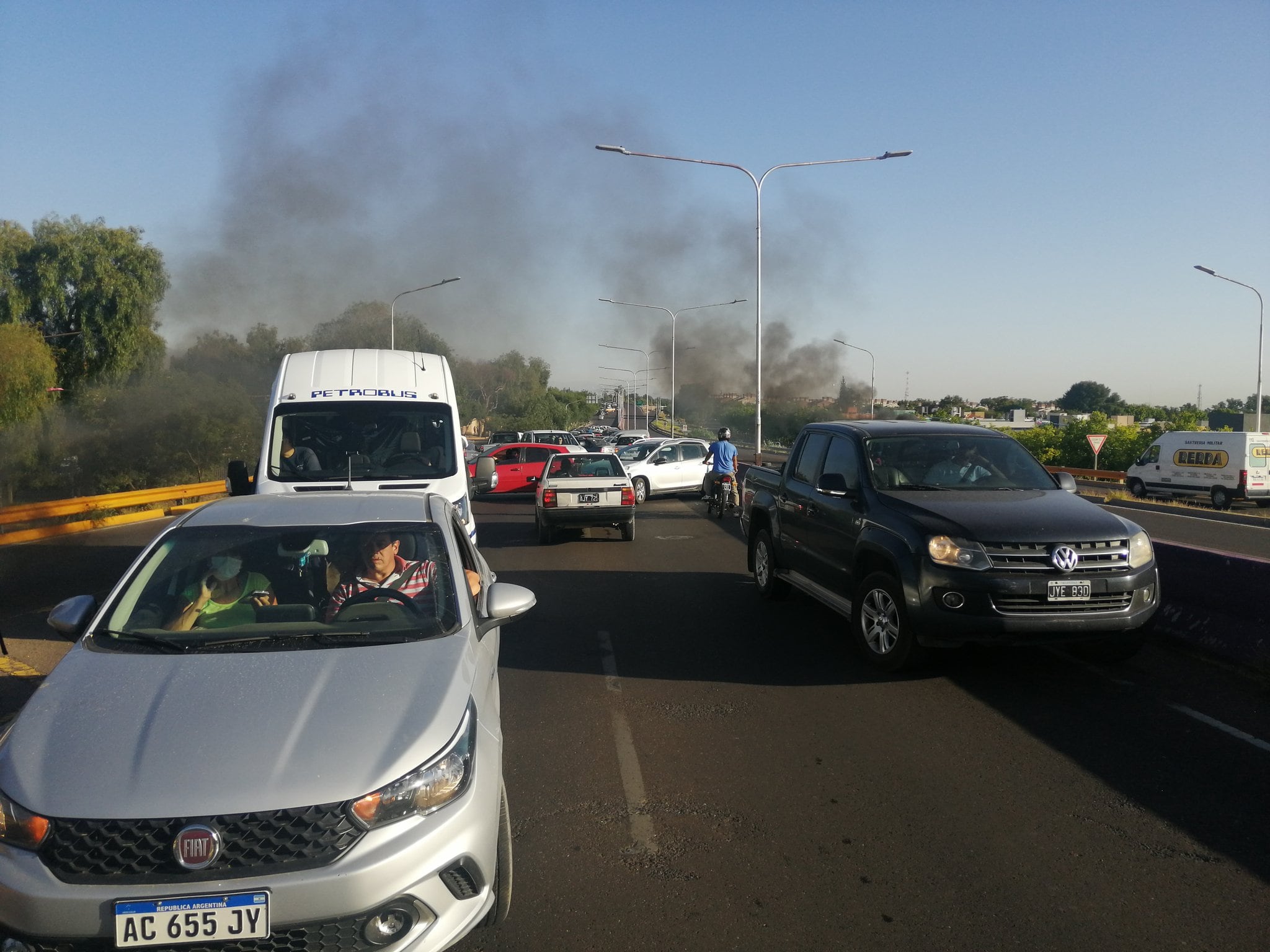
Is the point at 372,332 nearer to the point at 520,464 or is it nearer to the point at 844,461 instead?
the point at 520,464

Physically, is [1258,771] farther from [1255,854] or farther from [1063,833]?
[1063,833]

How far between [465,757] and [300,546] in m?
1.62

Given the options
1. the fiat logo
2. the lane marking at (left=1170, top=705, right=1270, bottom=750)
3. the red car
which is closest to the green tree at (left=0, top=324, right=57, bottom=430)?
the red car

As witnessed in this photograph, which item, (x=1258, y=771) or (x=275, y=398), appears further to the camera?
(x=275, y=398)

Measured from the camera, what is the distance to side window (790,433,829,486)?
29.9 ft

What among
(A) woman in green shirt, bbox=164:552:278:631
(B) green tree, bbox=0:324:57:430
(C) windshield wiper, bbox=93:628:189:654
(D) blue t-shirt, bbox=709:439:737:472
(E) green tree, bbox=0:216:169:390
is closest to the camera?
(C) windshield wiper, bbox=93:628:189:654

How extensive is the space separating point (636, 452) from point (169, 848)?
24.3 m

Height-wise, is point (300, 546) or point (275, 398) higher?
point (275, 398)

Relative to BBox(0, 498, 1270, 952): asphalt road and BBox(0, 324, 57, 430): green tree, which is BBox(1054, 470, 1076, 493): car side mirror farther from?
BBox(0, 324, 57, 430): green tree

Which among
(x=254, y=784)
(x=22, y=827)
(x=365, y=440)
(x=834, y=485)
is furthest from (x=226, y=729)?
(x=365, y=440)

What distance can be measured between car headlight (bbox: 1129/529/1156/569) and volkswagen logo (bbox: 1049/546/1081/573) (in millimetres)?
453

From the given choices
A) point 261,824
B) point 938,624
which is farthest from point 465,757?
point 938,624

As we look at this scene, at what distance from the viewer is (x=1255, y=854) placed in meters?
4.15

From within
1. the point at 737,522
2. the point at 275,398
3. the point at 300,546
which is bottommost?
the point at 737,522
